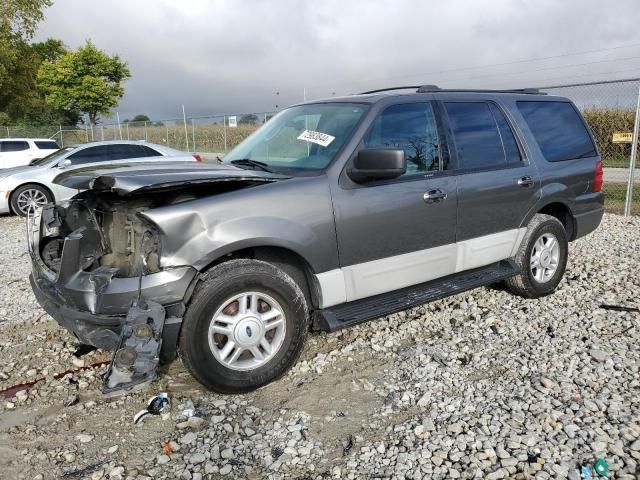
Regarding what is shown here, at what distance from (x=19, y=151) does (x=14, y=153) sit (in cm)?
17

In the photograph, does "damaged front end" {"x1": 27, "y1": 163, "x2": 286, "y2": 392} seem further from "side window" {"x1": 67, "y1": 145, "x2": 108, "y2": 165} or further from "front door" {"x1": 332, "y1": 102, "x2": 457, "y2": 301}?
"side window" {"x1": 67, "y1": 145, "x2": 108, "y2": 165}

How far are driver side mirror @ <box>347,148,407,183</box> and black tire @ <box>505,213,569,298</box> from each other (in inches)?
77.3

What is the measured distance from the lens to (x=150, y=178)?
289cm

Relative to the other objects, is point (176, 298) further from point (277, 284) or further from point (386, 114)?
point (386, 114)

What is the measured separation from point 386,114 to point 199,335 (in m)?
2.08

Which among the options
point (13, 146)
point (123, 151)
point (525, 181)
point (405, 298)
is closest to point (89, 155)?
point (123, 151)

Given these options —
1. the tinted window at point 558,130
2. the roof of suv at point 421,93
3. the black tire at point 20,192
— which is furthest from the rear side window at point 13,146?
the tinted window at point 558,130

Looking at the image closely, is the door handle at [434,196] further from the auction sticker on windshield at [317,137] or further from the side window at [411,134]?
the auction sticker on windshield at [317,137]

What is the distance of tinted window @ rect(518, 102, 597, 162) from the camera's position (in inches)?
185

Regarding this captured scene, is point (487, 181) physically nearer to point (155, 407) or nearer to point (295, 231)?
point (295, 231)

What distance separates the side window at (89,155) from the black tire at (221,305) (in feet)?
29.7

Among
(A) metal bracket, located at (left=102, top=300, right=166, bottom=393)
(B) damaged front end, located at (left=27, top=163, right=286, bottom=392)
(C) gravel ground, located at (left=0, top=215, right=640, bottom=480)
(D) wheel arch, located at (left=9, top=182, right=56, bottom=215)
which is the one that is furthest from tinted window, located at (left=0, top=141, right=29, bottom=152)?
(A) metal bracket, located at (left=102, top=300, right=166, bottom=393)

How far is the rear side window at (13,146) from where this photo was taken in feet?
52.2

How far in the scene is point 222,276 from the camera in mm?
2922
